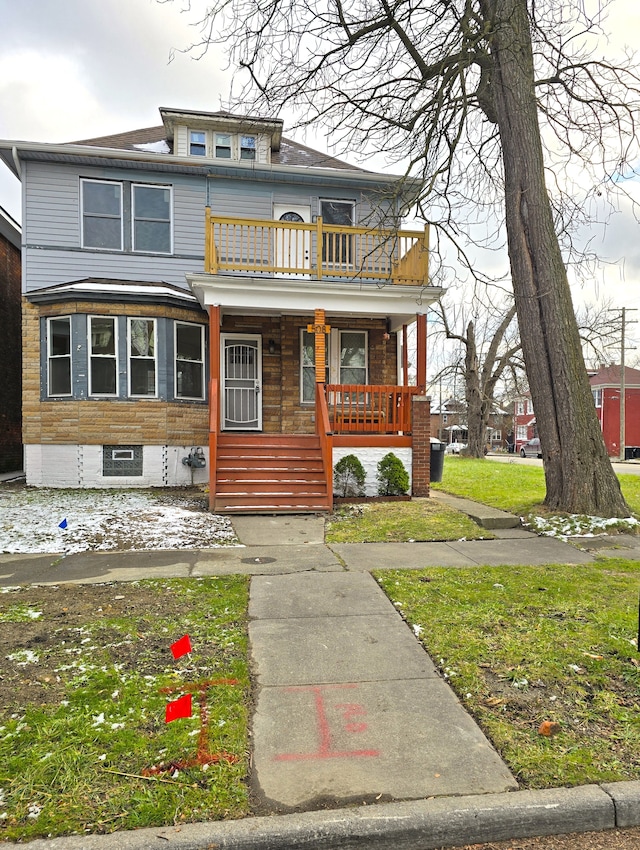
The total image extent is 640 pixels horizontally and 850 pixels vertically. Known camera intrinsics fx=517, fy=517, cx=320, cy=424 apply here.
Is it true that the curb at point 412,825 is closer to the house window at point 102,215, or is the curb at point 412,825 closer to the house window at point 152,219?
the house window at point 152,219

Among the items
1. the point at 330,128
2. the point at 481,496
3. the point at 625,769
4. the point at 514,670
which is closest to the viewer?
the point at 625,769

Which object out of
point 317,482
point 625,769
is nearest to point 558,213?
point 317,482

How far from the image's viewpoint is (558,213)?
27.3ft

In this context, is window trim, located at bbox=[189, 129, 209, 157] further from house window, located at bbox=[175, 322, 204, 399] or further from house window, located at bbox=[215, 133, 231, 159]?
house window, located at bbox=[175, 322, 204, 399]

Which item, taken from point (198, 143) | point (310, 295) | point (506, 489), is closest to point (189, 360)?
point (310, 295)

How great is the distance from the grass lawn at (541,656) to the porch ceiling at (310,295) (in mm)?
6474

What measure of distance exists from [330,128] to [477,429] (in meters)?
18.9

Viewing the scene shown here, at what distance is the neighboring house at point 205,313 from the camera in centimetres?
991

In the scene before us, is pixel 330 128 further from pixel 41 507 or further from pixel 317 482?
pixel 41 507

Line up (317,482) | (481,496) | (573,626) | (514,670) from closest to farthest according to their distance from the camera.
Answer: (514,670) < (573,626) < (317,482) < (481,496)

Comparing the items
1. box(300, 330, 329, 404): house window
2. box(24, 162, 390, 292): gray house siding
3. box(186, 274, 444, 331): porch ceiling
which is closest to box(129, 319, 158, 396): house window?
box(24, 162, 390, 292): gray house siding

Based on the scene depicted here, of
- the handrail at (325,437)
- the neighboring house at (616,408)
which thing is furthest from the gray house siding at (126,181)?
the neighboring house at (616,408)

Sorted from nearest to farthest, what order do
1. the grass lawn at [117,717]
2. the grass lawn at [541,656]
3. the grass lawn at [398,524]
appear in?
the grass lawn at [117,717] < the grass lawn at [541,656] < the grass lawn at [398,524]

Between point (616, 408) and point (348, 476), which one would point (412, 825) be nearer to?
point (348, 476)
